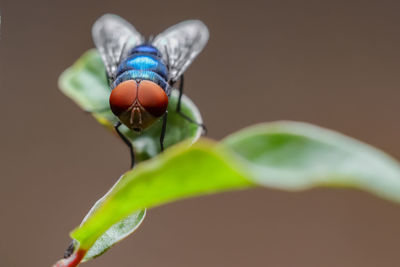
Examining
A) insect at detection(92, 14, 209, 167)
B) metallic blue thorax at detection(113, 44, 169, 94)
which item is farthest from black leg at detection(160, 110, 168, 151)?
metallic blue thorax at detection(113, 44, 169, 94)

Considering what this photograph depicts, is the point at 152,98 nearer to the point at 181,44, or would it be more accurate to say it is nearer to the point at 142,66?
the point at 142,66

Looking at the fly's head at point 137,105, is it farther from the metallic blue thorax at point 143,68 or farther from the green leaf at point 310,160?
the green leaf at point 310,160

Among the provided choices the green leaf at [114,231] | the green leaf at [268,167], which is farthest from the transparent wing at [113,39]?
the green leaf at [268,167]

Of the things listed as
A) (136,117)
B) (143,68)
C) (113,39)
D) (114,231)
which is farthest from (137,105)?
(113,39)

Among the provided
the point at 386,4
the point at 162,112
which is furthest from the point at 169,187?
the point at 386,4

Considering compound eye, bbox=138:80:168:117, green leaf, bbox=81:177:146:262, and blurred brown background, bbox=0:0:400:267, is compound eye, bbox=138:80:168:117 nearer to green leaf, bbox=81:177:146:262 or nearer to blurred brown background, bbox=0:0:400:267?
green leaf, bbox=81:177:146:262

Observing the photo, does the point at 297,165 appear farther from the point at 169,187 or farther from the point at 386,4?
the point at 386,4

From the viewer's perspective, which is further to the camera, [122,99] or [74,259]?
[122,99]
